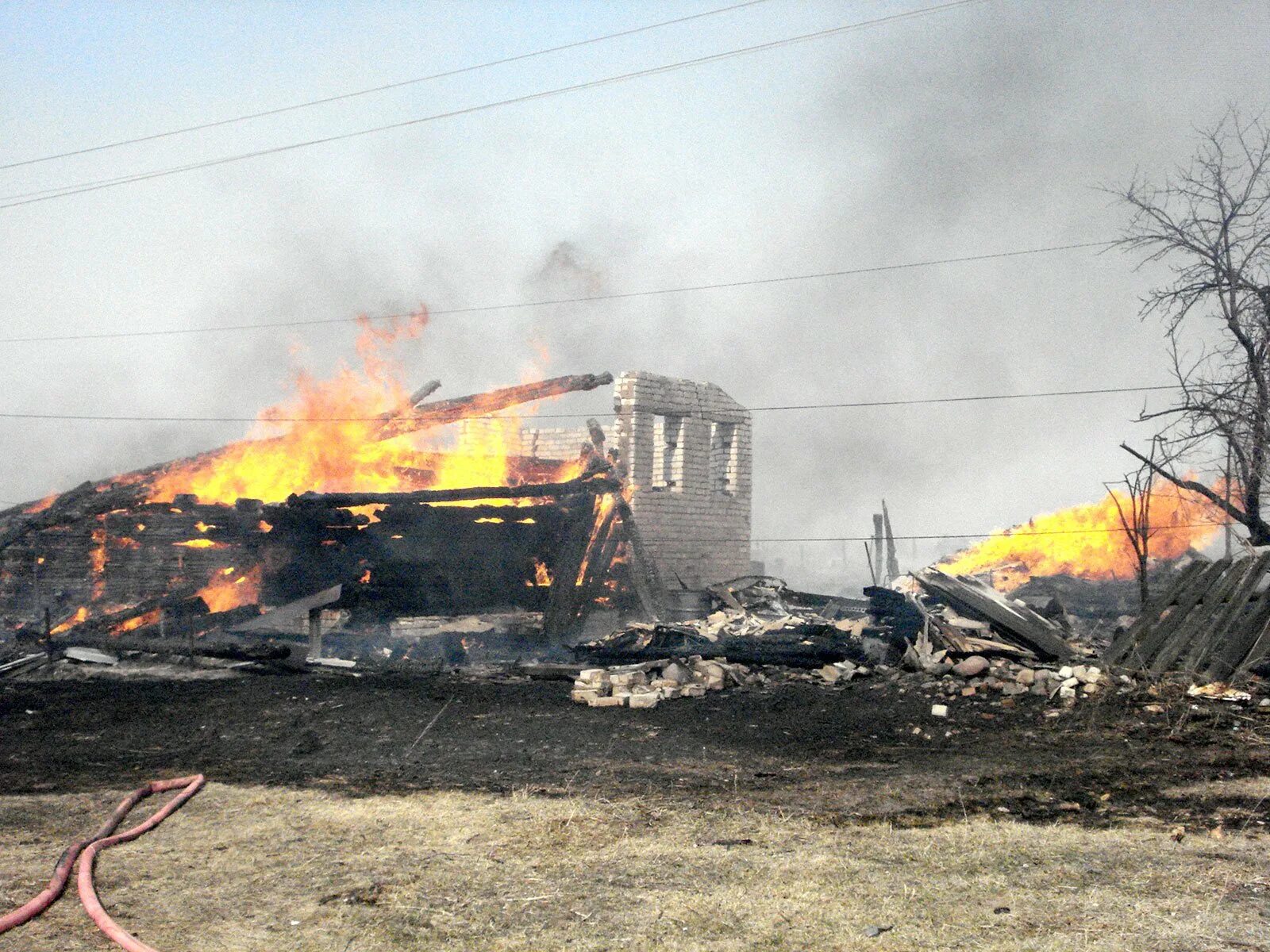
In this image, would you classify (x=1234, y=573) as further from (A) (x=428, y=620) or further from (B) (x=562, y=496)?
(A) (x=428, y=620)

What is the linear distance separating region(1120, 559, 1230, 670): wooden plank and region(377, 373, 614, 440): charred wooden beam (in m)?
10.5

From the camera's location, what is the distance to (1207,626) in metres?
8.93

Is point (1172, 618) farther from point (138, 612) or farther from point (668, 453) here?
point (138, 612)

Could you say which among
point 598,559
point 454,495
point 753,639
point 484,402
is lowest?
point 753,639

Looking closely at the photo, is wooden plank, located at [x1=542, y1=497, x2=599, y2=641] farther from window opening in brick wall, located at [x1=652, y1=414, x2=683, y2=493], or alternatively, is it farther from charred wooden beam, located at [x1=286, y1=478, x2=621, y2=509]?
window opening in brick wall, located at [x1=652, y1=414, x2=683, y2=493]

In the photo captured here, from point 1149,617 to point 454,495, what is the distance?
901 cm

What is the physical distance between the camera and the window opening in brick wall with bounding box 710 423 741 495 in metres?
17.9

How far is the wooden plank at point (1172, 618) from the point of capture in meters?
9.08

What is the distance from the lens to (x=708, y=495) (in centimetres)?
1759

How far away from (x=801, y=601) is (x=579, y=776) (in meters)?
9.80

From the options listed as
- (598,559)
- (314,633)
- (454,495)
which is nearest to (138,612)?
(314,633)

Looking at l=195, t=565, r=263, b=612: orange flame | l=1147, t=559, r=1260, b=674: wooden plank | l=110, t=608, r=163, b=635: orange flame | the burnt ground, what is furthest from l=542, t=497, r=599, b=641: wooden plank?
l=1147, t=559, r=1260, b=674: wooden plank

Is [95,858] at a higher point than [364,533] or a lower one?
lower

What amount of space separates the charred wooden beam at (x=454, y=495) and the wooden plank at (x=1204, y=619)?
7.55 meters
